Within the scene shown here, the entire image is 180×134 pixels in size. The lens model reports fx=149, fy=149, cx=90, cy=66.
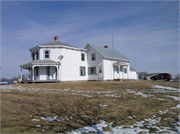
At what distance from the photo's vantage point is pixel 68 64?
884 inches

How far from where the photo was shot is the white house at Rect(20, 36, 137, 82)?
21562 mm

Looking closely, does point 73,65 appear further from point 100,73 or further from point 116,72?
point 116,72

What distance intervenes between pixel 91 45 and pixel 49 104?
18.5 metres

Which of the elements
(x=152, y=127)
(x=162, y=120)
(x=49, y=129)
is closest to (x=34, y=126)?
(x=49, y=129)

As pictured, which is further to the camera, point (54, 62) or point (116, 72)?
point (116, 72)

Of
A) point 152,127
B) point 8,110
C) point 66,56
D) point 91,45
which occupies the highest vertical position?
point 91,45

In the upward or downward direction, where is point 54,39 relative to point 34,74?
upward

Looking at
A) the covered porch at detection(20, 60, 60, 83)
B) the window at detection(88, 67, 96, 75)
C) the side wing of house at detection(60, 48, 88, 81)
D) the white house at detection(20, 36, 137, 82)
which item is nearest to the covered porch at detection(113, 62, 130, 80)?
the white house at detection(20, 36, 137, 82)

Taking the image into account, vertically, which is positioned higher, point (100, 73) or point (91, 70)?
point (91, 70)

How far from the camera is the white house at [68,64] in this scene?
70.7 feet

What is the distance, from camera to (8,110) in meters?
6.16

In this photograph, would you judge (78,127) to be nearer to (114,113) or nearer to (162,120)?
(114,113)

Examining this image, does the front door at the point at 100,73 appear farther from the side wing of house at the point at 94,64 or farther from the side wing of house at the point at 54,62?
the side wing of house at the point at 54,62

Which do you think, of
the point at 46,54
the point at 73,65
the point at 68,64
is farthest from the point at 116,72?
the point at 46,54
